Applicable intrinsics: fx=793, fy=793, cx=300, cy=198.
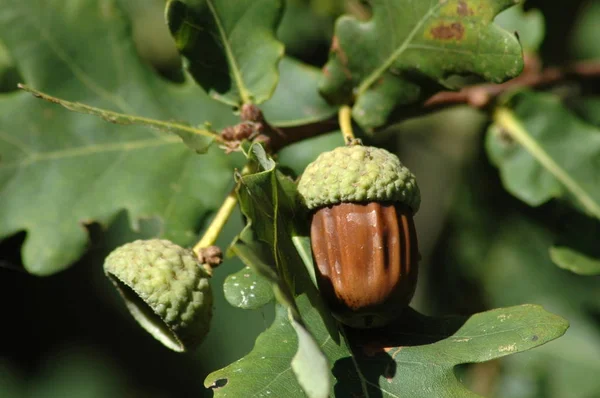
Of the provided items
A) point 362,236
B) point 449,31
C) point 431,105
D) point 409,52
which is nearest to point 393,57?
point 409,52

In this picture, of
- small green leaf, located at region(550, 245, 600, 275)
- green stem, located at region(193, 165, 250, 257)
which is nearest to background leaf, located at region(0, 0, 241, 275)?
green stem, located at region(193, 165, 250, 257)

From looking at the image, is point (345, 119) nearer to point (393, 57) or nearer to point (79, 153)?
point (393, 57)

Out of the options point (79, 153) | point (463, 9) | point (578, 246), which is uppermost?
point (463, 9)

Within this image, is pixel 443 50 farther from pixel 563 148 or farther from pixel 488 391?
pixel 488 391

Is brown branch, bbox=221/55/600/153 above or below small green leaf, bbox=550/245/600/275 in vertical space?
above

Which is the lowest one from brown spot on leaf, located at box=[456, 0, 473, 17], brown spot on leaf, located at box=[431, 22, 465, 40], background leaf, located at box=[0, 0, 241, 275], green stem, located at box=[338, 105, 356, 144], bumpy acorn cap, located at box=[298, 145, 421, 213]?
background leaf, located at box=[0, 0, 241, 275]

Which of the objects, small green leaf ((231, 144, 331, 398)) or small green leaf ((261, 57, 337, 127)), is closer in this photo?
small green leaf ((231, 144, 331, 398))

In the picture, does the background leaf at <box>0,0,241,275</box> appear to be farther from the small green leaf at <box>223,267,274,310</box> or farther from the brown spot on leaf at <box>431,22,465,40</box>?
the brown spot on leaf at <box>431,22,465,40</box>

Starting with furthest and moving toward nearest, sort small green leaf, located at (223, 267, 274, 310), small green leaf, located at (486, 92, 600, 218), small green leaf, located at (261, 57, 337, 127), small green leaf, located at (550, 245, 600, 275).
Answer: small green leaf, located at (486, 92, 600, 218) < small green leaf, located at (261, 57, 337, 127) < small green leaf, located at (550, 245, 600, 275) < small green leaf, located at (223, 267, 274, 310)
